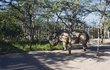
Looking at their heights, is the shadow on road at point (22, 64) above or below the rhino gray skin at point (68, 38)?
below

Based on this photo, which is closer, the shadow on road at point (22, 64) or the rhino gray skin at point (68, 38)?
the shadow on road at point (22, 64)

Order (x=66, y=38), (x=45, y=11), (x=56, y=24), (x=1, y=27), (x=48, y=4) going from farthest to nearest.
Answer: (x=56, y=24), (x=1, y=27), (x=45, y=11), (x=48, y=4), (x=66, y=38)

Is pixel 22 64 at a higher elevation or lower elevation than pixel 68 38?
lower

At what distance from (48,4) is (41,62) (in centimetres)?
717

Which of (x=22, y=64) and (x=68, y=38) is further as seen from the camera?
(x=68, y=38)

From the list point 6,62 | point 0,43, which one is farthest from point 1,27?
point 6,62

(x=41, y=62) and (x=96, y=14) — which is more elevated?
(x=96, y=14)

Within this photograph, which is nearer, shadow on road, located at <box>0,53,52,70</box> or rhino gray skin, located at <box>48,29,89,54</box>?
Answer: shadow on road, located at <box>0,53,52,70</box>

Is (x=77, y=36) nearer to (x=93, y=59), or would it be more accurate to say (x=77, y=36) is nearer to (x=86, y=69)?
(x=93, y=59)

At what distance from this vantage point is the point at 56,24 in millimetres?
28688

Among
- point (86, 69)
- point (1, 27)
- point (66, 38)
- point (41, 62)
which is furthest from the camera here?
point (1, 27)

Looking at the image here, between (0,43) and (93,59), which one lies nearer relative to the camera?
(93,59)

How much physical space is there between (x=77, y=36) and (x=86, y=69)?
20.2ft

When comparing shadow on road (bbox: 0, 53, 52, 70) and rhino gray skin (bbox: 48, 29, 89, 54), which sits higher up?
rhino gray skin (bbox: 48, 29, 89, 54)
